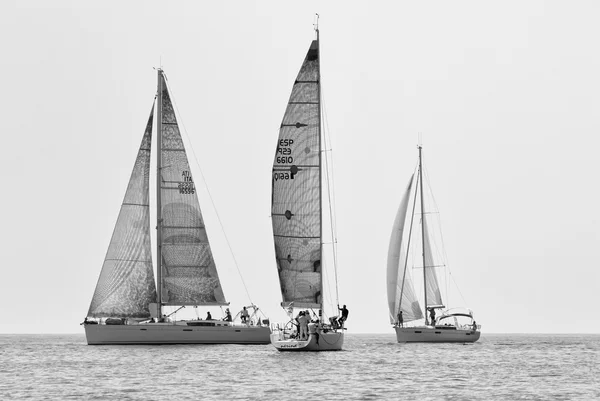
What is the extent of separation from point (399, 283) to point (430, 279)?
317 cm

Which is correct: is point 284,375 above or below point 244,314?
below

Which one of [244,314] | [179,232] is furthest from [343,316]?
[244,314]

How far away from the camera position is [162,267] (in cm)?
7244

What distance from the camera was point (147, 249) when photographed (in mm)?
72062

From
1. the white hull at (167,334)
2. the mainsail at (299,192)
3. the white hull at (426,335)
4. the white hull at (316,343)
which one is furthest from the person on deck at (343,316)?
the white hull at (426,335)

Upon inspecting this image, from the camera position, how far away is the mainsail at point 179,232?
72375 mm

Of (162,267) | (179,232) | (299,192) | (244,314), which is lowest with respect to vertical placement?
(244,314)

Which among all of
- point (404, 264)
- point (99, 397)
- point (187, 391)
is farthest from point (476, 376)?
point (404, 264)

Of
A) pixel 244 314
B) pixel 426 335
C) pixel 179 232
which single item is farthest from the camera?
pixel 426 335

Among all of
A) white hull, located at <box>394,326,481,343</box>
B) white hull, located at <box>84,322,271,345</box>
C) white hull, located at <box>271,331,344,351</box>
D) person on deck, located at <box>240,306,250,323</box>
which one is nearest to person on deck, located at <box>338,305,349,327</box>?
white hull, located at <box>271,331,344,351</box>

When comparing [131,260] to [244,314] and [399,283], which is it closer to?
[244,314]

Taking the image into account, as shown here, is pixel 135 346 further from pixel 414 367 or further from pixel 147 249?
pixel 414 367

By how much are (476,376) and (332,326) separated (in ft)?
31.6

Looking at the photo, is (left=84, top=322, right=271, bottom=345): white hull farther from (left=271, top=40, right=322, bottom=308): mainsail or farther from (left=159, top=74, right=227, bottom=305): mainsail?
(left=271, top=40, right=322, bottom=308): mainsail
